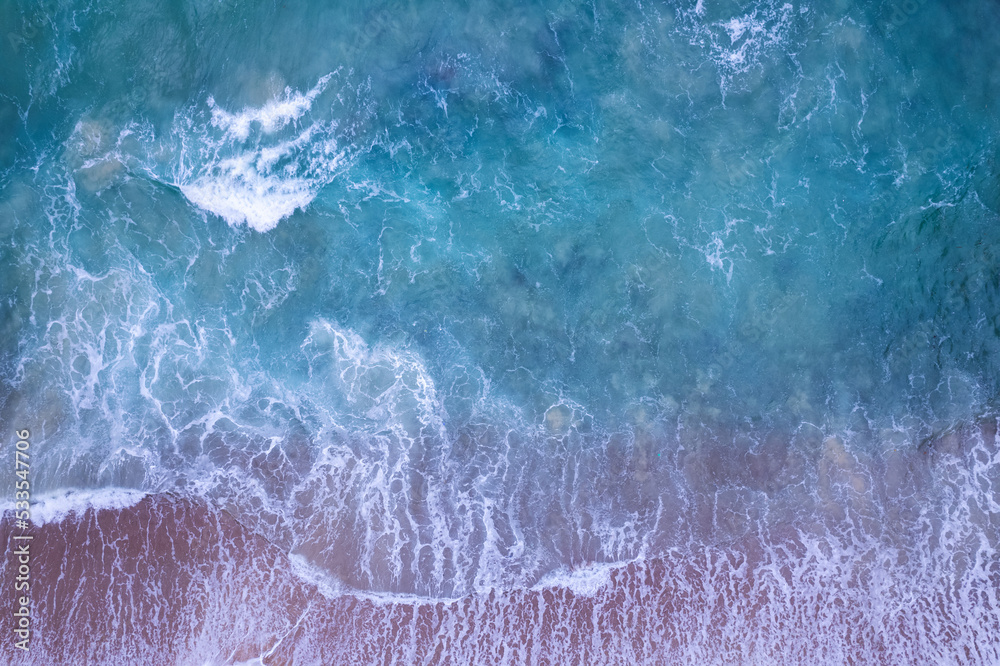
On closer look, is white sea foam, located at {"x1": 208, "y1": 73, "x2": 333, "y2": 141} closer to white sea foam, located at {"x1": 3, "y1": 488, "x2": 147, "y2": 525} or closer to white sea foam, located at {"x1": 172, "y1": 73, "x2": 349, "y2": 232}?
white sea foam, located at {"x1": 172, "y1": 73, "x2": 349, "y2": 232}

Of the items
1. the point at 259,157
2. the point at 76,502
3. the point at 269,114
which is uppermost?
the point at 269,114

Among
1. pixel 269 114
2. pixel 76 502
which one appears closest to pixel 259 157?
pixel 269 114

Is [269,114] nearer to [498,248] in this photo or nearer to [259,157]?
[259,157]

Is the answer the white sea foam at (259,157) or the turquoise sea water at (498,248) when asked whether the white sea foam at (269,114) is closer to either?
the white sea foam at (259,157)

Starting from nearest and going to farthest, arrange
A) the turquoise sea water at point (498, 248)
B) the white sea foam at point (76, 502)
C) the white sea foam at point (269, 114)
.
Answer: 1. the white sea foam at point (76, 502)
2. the turquoise sea water at point (498, 248)
3. the white sea foam at point (269, 114)

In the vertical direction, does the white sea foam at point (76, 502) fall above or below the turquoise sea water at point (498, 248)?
below

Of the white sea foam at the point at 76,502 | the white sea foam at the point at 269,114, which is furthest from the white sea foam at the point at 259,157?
the white sea foam at the point at 76,502

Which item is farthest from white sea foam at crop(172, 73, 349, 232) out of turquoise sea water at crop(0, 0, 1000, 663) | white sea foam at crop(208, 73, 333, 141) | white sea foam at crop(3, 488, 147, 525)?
white sea foam at crop(3, 488, 147, 525)

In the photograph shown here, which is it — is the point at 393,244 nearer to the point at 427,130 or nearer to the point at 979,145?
the point at 427,130

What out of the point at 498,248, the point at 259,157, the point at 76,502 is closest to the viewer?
the point at 76,502

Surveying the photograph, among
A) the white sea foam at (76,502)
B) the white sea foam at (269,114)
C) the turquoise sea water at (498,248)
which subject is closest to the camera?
the white sea foam at (76,502)
